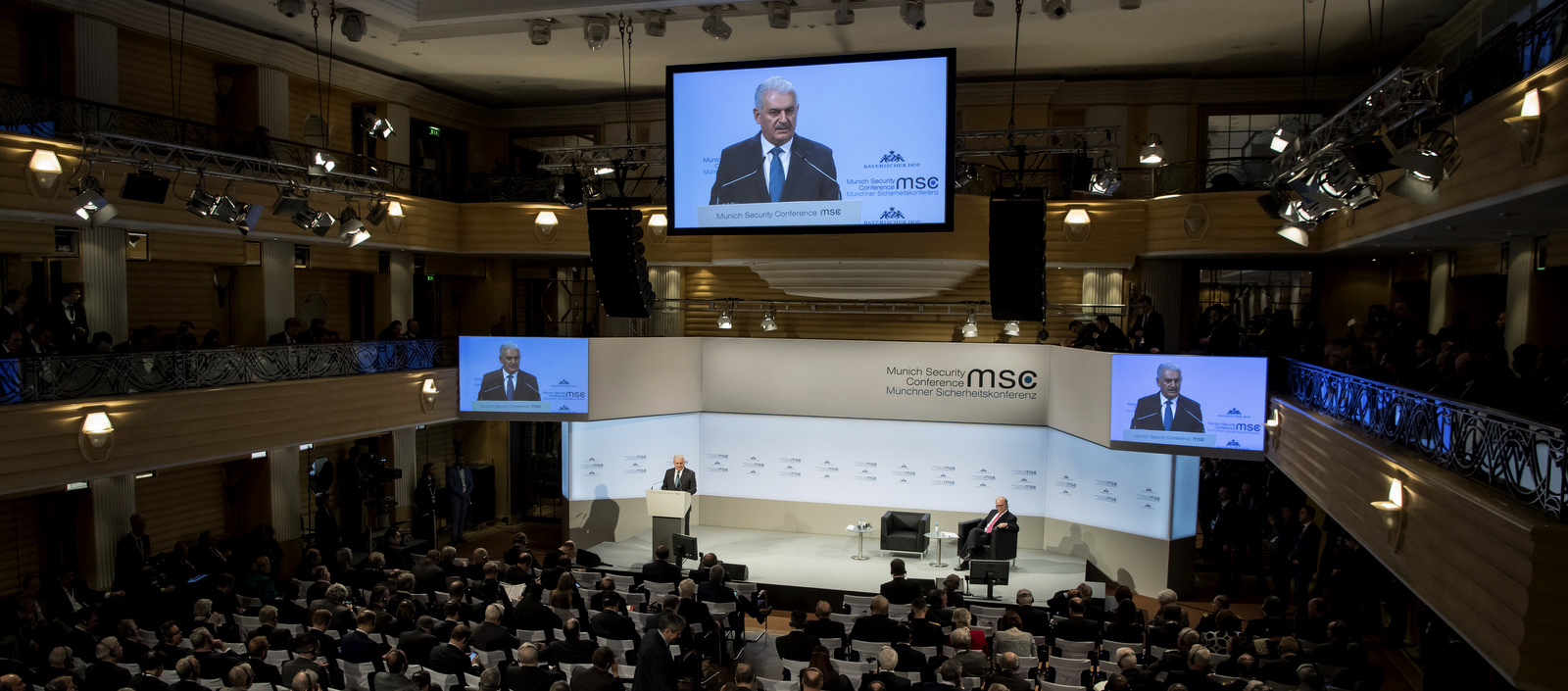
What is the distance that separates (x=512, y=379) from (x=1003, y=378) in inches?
307

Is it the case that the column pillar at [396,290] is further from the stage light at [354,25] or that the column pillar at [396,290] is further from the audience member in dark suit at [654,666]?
the audience member in dark suit at [654,666]

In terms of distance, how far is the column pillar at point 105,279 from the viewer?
11297mm

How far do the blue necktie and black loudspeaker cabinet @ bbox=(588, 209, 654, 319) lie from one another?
1.80m

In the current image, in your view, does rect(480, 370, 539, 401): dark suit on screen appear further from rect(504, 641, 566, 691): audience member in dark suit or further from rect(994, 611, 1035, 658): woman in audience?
rect(994, 611, 1035, 658): woman in audience

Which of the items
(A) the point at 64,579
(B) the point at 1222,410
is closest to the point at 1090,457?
(B) the point at 1222,410

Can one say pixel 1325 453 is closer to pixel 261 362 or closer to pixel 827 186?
pixel 827 186

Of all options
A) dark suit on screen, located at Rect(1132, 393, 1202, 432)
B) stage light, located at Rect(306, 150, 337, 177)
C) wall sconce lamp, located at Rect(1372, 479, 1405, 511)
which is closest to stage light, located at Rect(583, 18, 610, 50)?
stage light, located at Rect(306, 150, 337, 177)

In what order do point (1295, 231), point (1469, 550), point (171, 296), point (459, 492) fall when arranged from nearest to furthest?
point (1469, 550)
point (1295, 231)
point (171, 296)
point (459, 492)

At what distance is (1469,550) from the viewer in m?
5.24

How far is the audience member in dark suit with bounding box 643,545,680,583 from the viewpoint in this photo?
428 inches

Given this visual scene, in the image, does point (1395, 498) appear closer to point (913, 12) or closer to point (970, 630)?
point (970, 630)

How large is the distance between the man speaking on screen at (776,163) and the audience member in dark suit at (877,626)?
5467mm

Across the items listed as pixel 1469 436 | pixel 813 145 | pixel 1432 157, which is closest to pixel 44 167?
pixel 813 145

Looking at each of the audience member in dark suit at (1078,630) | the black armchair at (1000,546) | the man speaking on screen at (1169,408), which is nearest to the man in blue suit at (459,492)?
the black armchair at (1000,546)
